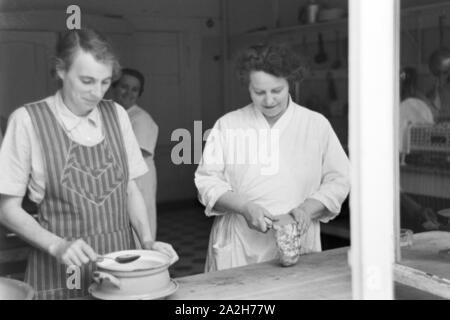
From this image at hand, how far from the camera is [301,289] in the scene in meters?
1.86

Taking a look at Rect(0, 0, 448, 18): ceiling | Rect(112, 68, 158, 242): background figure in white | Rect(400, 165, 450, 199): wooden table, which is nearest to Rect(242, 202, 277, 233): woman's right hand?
Rect(112, 68, 158, 242): background figure in white

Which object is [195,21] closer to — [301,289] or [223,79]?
[223,79]

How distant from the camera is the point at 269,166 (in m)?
2.47

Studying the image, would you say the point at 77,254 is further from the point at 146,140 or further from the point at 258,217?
the point at 146,140

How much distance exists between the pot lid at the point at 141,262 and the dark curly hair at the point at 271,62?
872 millimetres

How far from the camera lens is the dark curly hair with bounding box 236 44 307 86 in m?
2.32

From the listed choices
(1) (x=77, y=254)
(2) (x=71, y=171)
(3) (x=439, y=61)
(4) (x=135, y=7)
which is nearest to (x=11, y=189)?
(2) (x=71, y=171)

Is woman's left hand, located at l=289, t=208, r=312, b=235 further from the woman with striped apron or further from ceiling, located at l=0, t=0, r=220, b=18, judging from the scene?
ceiling, located at l=0, t=0, r=220, b=18

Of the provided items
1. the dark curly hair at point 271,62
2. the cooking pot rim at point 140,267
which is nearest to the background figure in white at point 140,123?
the dark curly hair at point 271,62

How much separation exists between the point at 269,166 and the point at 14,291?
1179 mm

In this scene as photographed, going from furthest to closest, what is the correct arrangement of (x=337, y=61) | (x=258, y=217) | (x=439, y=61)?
(x=337, y=61), (x=439, y=61), (x=258, y=217)

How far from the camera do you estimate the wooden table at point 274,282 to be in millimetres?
1802

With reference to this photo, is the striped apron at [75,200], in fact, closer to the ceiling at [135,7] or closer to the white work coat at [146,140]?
the white work coat at [146,140]
